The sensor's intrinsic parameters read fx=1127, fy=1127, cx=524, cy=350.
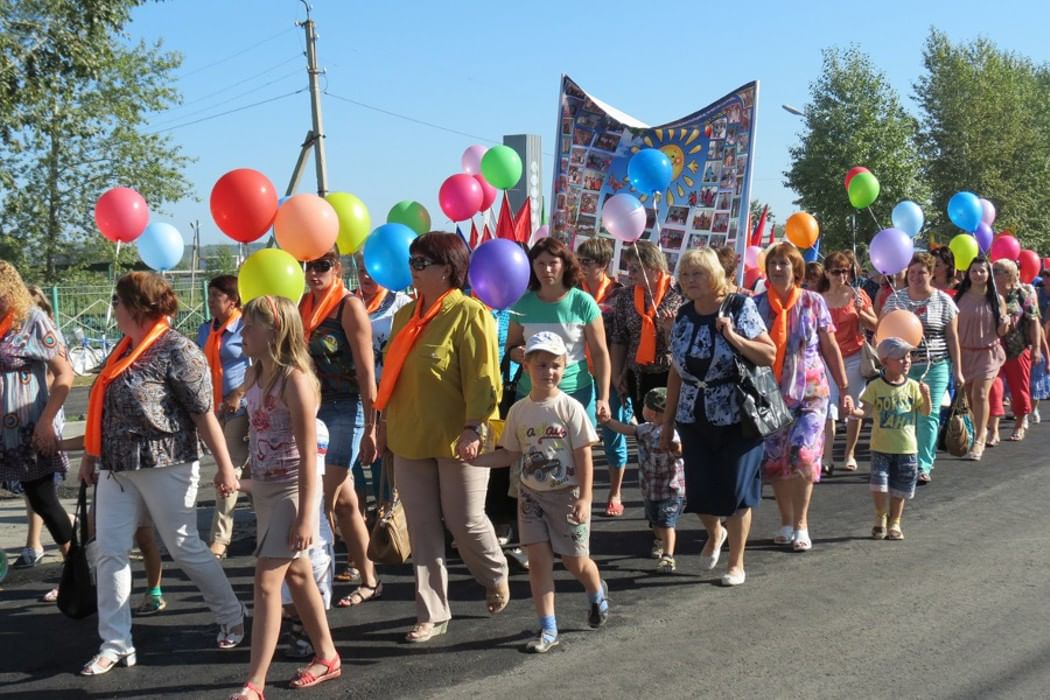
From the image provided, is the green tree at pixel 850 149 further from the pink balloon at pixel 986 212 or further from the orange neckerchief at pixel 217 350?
the orange neckerchief at pixel 217 350

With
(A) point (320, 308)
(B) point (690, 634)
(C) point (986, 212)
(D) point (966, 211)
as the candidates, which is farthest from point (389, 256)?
(C) point (986, 212)

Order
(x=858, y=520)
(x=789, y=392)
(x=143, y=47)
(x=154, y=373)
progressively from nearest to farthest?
(x=154, y=373) → (x=789, y=392) → (x=858, y=520) → (x=143, y=47)

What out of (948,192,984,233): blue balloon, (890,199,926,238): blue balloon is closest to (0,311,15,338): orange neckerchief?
(890,199,926,238): blue balloon

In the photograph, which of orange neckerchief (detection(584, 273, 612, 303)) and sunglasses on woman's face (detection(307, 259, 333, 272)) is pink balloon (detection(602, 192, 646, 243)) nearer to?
orange neckerchief (detection(584, 273, 612, 303))

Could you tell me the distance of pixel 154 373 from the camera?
16.4 feet

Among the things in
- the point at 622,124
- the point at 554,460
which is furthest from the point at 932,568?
the point at 622,124

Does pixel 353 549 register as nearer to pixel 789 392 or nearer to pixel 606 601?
pixel 606 601

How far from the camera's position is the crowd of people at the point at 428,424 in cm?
473

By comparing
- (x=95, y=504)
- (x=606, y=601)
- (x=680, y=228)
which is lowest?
(x=606, y=601)

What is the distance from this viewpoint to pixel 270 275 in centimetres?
609

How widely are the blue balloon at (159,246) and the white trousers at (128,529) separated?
163 inches

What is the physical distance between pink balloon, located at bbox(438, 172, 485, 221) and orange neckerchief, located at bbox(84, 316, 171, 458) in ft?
20.1

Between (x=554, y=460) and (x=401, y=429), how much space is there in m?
0.75

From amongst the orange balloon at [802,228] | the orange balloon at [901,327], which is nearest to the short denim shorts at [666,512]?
the orange balloon at [901,327]
